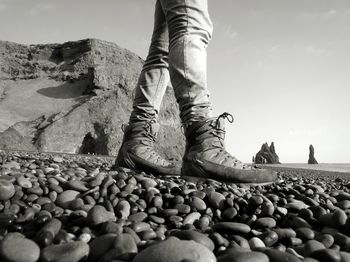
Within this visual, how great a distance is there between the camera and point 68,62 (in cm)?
1952

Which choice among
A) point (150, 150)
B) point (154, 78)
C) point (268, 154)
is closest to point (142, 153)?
point (150, 150)

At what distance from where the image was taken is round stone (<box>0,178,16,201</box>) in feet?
4.18

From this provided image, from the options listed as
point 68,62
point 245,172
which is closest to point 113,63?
point 68,62

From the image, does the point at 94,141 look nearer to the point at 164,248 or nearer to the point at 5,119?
the point at 5,119

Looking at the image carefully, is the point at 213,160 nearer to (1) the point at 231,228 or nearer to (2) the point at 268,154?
(1) the point at 231,228

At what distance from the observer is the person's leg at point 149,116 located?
2443mm

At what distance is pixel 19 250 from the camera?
75 centimetres

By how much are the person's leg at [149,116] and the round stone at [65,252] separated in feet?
5.17

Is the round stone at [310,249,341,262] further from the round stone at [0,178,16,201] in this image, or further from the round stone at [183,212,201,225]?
the round stone at [0,178,16,201]

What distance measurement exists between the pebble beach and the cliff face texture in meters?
11.3

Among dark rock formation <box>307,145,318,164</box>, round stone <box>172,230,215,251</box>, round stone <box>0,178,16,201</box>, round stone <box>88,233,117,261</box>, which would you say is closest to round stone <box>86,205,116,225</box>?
round stone <box>88,233,117,261</box>

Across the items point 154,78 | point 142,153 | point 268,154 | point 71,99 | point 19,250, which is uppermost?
point 71,99

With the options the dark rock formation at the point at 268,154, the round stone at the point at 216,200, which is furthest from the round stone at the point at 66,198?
the dark rock formation at the point at 268,154

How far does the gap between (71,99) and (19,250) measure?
1647cm
